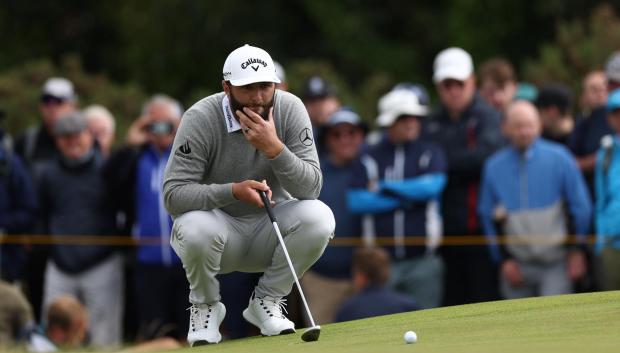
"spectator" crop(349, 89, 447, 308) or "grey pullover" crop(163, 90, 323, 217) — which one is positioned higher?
"grey pullover" crop(163, 90, 323, 217)

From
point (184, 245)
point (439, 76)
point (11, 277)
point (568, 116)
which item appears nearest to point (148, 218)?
point (11, 277)

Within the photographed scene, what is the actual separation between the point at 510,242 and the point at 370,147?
161cm

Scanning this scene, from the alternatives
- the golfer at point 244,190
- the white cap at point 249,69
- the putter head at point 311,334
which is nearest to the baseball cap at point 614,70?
the golfer at point 244,190

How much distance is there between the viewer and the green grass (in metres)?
8.26

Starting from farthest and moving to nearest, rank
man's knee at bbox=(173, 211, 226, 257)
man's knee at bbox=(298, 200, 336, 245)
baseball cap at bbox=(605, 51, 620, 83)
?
1. baseball cap at bbox=(605, 51, 620, 83)
2. man's knee at bbox=(298, 200, 336, 245)
3. man's knee at bbox=(173, 211, 226, 257)

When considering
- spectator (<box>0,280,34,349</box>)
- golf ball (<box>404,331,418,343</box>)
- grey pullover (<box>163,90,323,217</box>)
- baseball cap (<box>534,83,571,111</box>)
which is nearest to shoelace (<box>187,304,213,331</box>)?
grey pullover (<box>163,90,323,217</box>)

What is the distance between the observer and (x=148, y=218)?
1498 cm

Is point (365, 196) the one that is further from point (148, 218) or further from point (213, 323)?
point (213, 323)

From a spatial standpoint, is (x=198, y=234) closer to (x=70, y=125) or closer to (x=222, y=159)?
(x=222, y=159)

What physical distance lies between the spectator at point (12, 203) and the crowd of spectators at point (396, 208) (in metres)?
0.01

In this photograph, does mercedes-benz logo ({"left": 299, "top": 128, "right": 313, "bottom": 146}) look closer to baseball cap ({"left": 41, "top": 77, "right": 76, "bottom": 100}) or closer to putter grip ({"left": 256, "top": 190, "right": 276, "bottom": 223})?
putter grip ({"left": 256, "top": 190, "right": 276, "bottom": 223})

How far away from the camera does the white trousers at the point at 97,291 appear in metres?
15.1

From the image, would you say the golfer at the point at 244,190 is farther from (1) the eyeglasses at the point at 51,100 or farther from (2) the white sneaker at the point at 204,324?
(1) the eyeglasses at the point at 51,100

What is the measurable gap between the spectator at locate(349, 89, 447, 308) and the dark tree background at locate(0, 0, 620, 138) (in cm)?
828
